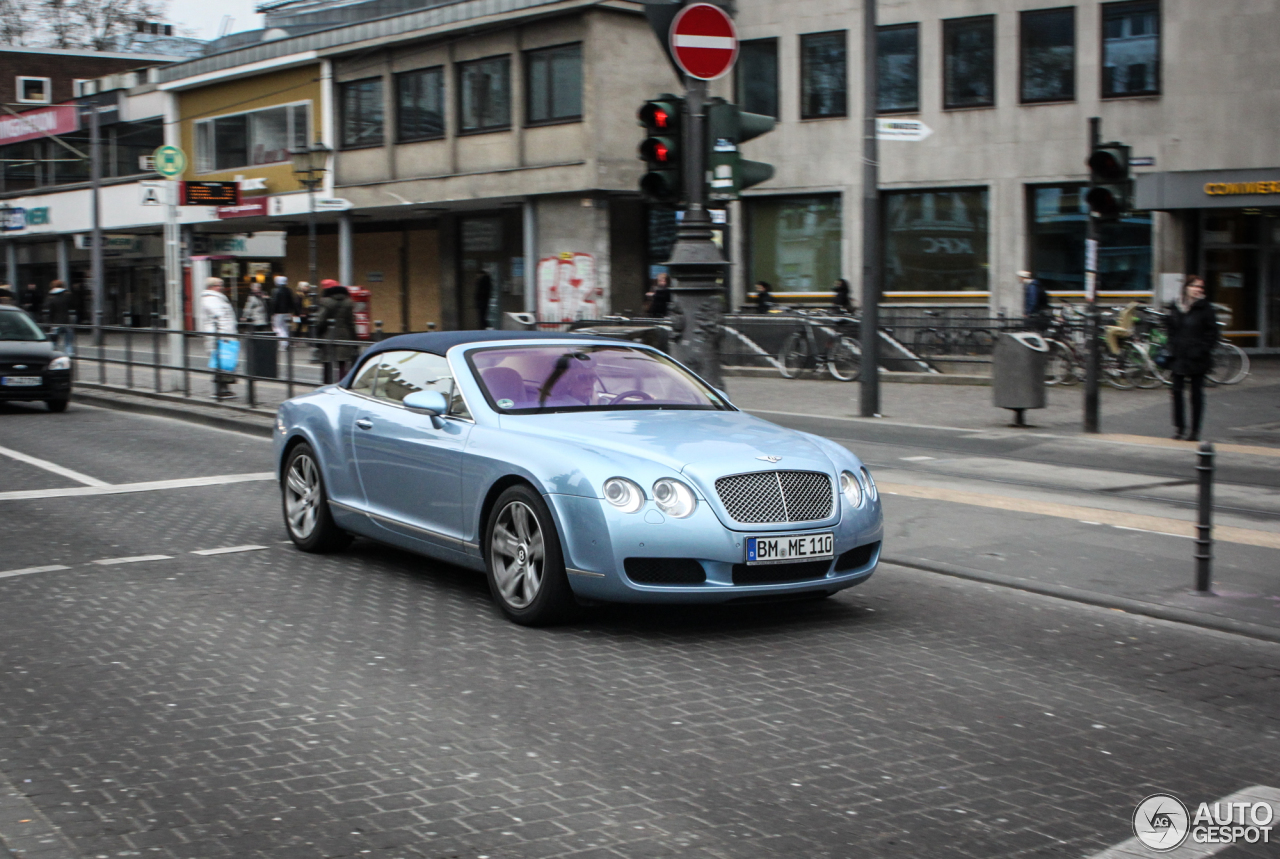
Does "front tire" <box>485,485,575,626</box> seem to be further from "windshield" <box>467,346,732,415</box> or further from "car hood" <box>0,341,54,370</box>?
"car hood" <box>0,341,54,370</box>

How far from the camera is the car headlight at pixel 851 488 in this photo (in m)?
6.72

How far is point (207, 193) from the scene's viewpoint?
3806cm

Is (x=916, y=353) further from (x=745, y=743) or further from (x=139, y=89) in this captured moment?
(x=139, y=89)

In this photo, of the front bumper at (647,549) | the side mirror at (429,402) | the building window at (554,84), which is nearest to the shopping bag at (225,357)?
Result: the side mirror at (429,402)

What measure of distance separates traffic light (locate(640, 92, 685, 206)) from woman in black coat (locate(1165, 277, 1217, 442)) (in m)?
7.50

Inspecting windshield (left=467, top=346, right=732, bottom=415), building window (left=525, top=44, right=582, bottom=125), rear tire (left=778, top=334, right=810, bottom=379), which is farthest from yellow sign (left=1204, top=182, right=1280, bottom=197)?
windshield (left=467, top=346, right=732, bottom=415)

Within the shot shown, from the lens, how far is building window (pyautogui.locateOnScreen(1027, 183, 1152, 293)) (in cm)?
2792

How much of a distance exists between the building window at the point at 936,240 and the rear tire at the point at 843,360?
6722 mm

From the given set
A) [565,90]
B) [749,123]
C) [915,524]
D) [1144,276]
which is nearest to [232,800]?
[915,524]

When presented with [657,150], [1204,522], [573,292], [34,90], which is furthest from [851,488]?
[34,90]

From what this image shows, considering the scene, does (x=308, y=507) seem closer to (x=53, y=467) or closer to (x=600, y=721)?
(x=600, y=721)

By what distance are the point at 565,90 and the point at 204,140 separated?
16.7 meters

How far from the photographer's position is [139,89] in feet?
151

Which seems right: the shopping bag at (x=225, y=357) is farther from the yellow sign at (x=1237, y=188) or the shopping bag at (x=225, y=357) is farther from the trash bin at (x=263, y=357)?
the yellow sign at (x=1237, y=188)
